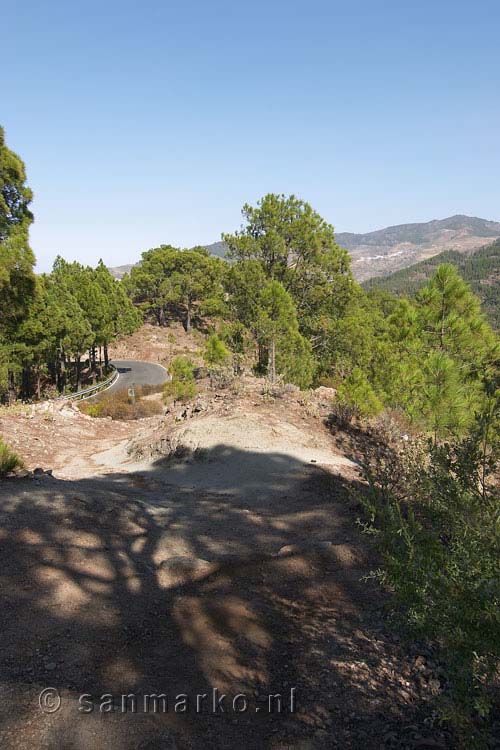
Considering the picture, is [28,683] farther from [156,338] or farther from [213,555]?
[156,338]

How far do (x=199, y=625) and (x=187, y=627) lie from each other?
0.12 m

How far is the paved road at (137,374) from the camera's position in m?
37.1

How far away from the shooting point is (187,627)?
4445 millimetres

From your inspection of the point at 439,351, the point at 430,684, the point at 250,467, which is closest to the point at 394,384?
the point at 439,351

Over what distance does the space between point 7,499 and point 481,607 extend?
692cm

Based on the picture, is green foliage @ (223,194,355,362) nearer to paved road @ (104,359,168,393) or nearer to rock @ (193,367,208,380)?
rock @ (193,367,208,380)

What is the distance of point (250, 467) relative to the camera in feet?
37.7

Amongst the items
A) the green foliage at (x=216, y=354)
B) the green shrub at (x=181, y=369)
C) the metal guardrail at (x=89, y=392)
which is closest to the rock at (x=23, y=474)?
the green foliage at (x=216, y=354)

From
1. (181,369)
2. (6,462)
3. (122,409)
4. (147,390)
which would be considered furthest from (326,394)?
(147,390)

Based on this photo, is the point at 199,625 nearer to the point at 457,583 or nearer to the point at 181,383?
the point at 457,583

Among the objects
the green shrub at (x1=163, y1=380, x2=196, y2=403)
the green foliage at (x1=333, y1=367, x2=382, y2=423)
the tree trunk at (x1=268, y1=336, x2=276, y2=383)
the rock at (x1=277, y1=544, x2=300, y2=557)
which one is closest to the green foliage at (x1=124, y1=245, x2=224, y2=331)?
the green shrub at (x1=163, y1=380, x2=196, y2=403)

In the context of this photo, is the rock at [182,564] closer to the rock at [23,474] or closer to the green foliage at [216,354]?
the rock at [23,474]

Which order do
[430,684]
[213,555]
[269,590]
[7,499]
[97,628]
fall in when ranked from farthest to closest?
[7,499] < [213,555] < [269,590] < [97,628] < [430,684]

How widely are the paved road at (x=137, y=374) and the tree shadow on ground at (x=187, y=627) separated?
27563 mm
